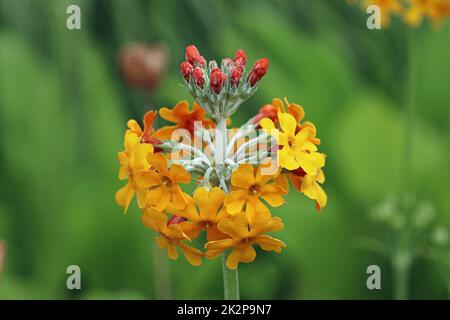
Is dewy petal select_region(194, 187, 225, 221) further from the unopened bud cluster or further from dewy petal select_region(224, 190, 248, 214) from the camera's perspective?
the unopened bud cluster

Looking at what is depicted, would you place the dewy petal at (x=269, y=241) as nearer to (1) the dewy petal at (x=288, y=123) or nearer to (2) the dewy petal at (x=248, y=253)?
(2) the dewy petal at (x=248, y=253)

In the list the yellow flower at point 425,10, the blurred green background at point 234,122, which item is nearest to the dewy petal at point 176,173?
the blurred green background at point 234,122

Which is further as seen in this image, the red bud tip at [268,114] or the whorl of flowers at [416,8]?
the whorl of flowers at [416,8]

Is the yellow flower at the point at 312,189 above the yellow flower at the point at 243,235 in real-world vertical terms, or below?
above

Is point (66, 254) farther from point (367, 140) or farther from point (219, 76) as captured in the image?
point (219, 76)

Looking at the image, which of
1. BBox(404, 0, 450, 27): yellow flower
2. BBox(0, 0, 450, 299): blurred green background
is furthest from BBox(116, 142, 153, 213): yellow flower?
BBox(404, 0, 450, 27): yellow flower

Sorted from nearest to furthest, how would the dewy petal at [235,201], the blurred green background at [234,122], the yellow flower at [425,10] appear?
the dewy petal at [235,201], the yellow flower at [425,10], the blurred green background at [234,122]

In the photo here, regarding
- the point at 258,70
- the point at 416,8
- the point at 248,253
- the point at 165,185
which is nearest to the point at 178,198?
the point at 165,185
